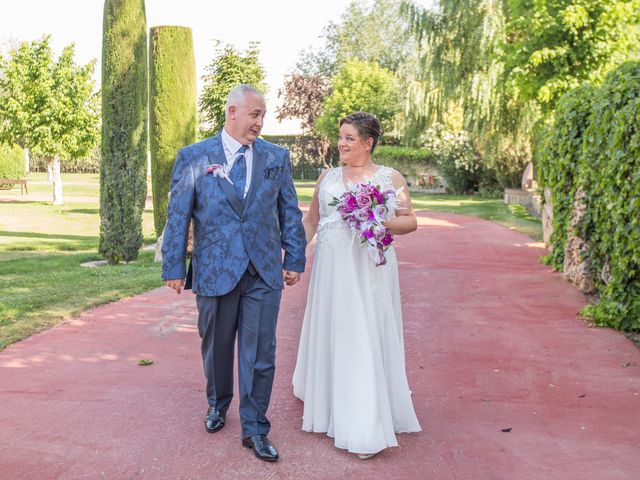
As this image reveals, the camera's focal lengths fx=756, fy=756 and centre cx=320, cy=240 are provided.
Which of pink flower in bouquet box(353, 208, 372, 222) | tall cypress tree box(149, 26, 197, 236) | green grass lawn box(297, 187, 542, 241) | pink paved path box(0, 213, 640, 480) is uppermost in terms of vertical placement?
tall cypress tree box(149, 26, 197, 236)

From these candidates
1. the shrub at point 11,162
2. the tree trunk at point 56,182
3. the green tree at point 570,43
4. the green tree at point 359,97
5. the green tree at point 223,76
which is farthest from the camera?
the green tree at point 359,97

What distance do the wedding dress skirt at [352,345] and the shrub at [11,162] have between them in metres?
39.3

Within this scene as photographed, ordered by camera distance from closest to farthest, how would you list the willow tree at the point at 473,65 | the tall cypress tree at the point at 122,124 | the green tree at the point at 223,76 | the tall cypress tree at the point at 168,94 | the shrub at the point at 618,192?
the shrub at the point at 618,192 < the tall cypress tree at the point at 122,124 < the tall cypress tree at the point at 168,94 < the green tree at the point at 223,76 < the willow tree at the point at 473,65

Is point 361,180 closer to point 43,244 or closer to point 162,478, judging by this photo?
point 162,478

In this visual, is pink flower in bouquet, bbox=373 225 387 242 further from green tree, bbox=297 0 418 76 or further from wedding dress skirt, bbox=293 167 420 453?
green tree, bbox=297 0 418 76

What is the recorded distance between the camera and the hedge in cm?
764

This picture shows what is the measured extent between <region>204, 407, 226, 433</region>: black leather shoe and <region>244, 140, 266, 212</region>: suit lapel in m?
1.35

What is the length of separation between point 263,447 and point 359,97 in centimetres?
4563

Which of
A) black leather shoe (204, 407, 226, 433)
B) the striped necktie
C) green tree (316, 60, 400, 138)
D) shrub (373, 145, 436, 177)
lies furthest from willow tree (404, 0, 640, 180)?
black leather shoe (204, 407, 226, 433)

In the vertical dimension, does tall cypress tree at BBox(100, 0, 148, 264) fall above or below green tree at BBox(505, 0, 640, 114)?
below

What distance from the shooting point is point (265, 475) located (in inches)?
159

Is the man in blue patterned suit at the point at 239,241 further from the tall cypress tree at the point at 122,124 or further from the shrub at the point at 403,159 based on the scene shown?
the shrub at the point at 403,159

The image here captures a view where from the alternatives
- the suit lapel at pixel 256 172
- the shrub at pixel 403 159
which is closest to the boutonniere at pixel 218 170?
the suit lapel at pixel 256 172

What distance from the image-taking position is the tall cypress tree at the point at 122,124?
1428cm
